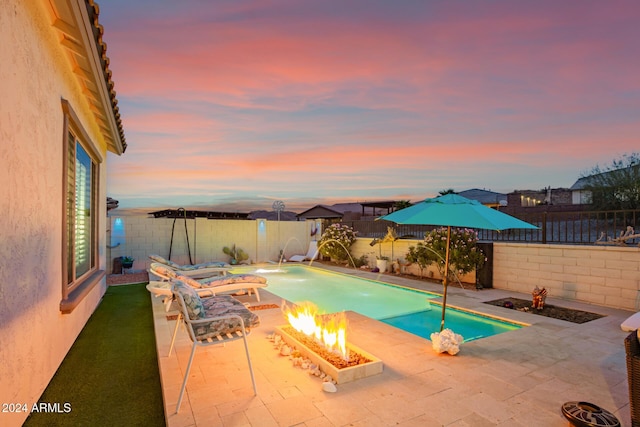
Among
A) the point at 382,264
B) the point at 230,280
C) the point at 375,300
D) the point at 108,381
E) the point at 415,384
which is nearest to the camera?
the point at 415,384

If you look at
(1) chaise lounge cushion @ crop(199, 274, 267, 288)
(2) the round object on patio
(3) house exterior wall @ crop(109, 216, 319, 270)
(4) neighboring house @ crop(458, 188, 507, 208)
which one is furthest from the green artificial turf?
(4) neighboring house @ crop(458, 188, 507, 208)

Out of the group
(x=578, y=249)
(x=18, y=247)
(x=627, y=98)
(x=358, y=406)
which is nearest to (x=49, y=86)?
(x=18, y=247)

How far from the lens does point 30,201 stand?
2842 mm

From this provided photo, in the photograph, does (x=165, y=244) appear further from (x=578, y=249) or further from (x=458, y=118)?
(x=578, y=249)

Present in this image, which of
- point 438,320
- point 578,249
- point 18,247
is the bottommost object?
point 438,320

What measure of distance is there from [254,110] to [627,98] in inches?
405

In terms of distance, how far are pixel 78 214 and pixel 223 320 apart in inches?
146

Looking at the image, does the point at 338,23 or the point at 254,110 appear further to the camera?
the point at 254,110

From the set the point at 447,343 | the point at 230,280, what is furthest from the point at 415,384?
the point at 230,280

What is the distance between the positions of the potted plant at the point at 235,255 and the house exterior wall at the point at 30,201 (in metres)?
9.50

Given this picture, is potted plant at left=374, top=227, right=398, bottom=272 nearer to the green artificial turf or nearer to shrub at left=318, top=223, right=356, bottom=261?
shrub at left=318, top=223, right=356, bottom=261

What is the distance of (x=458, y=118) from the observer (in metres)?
10.5

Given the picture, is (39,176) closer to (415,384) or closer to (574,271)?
(415,384)

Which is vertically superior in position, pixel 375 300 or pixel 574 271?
pixel 574 271
